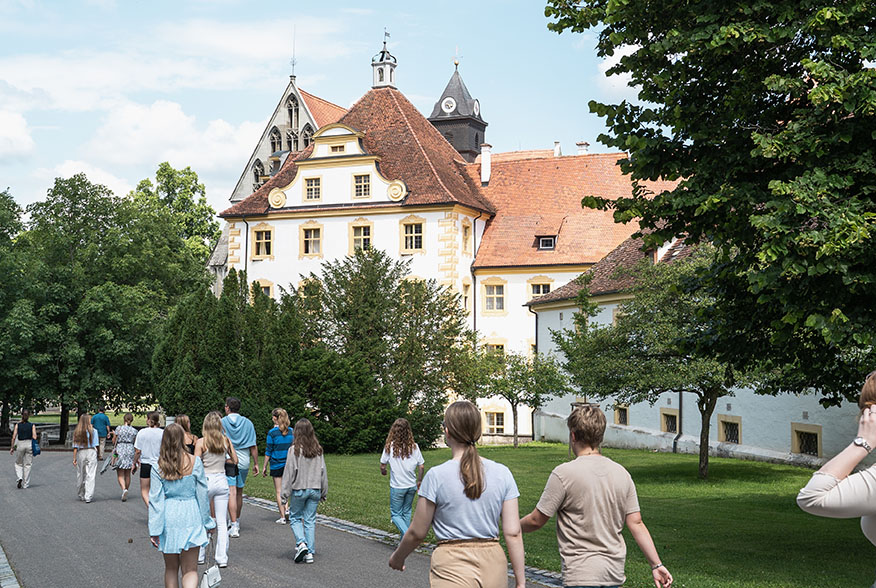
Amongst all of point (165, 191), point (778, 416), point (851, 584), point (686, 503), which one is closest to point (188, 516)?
point (851, 584)

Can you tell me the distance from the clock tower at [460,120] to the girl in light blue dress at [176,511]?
5917 cm

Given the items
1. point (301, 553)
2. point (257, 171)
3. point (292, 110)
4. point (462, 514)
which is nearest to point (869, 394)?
point (462, 514)

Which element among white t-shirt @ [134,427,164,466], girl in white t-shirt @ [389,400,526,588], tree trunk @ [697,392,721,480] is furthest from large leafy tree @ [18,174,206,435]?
girl in white t-shirt @ [389,400,526,588]

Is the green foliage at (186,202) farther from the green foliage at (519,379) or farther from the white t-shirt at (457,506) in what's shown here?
the white t-shirt at (457,506)

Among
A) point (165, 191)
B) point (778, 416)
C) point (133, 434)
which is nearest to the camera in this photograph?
point (133, 434)

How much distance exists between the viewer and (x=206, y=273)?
180 feet

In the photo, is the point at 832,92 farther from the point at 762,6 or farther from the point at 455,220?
the point at 455,220

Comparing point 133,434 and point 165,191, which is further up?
point 165,191

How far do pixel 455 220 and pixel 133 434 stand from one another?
2823cm

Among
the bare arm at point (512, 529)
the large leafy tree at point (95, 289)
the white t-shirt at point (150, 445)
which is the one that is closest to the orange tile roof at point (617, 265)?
the large leafy tree at point (95, 289)

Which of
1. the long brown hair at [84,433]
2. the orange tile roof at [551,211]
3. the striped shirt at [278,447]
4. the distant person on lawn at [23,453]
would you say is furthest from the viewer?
the orange tile roof at [551,211]

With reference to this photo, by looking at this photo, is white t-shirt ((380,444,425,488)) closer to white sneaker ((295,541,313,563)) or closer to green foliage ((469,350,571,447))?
white sneaker ((295,541,313,563))

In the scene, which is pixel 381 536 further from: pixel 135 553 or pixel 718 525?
pixel 718 525

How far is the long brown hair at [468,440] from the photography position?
18.2ft
